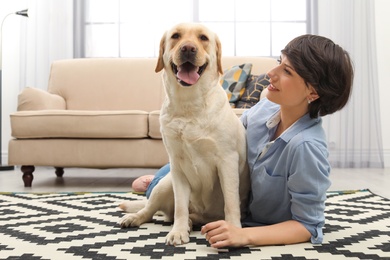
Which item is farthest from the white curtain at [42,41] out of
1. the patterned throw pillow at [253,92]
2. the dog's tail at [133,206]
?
the dog's tail at [133,206]

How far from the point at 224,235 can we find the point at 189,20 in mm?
3715

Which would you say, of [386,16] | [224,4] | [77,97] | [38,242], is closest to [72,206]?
[38,242]

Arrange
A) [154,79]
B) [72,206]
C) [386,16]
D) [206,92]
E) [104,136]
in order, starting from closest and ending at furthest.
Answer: [206,92] → [72,206] → [104,136] → [154,79] → [386,16]

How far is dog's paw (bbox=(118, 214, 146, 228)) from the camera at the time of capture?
170cm

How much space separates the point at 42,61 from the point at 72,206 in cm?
284

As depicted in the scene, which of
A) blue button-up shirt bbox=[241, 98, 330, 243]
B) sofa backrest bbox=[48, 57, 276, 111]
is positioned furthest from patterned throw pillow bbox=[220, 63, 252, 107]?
blue button-up shirt bbox=[241, 98, 330, 243]

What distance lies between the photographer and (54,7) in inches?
186

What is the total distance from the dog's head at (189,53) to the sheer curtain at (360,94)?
3.18 m

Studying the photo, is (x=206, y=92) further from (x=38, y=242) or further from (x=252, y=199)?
(x=38, y=242)

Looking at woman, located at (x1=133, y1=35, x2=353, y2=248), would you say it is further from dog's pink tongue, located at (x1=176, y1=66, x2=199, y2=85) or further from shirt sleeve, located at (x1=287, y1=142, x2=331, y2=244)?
dog's pink tongue, located at (x1=176, y1=66, x2=199, y2=85)

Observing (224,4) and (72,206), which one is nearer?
(72,206)

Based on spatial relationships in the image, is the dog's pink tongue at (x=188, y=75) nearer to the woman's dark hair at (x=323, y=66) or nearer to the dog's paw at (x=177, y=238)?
the woman's dark hair at (x=323, y=66)

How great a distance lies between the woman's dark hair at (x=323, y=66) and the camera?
57.6 inches

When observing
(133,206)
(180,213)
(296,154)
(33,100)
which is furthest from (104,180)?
(296,154)
